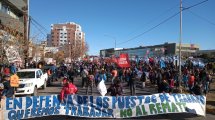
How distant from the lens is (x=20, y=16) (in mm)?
58406

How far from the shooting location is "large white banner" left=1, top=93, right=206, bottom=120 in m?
12.5

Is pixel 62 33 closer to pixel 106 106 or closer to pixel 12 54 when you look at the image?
pixel 12 54

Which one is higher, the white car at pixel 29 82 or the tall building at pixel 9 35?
the tall building at pixel 9 35

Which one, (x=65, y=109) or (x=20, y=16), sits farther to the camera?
(x=20, y=16)

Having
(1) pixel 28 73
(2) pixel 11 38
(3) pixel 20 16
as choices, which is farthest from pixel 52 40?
(1) pixel 28 73

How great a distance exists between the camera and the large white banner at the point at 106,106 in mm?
12523

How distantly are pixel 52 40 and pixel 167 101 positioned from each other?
17586 cm

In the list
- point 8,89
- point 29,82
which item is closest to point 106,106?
point 8,89

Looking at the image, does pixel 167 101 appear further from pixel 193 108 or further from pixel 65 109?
pixel 65 109

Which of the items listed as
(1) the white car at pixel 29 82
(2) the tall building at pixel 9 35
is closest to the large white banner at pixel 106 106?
(1) the white car at pixel 29 82

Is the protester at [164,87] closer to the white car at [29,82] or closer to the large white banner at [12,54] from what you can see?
the white car at [29,82]

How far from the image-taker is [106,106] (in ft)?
42.7

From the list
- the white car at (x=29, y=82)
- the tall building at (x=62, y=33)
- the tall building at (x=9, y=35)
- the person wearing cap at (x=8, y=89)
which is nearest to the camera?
the person wearing cap at (x=8, y=89)

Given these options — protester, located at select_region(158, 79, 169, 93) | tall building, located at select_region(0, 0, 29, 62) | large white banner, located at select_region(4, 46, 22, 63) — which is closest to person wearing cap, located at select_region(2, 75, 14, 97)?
protester, located at select_region(158, 79, 169, 93)
